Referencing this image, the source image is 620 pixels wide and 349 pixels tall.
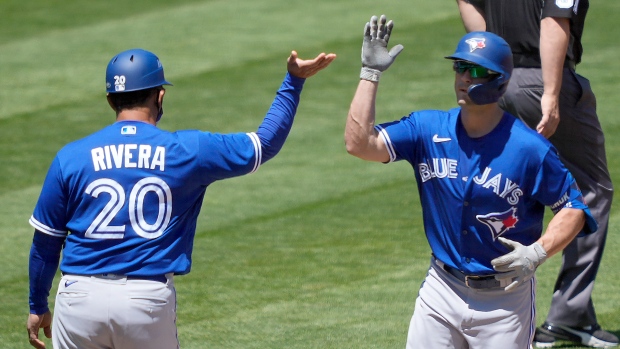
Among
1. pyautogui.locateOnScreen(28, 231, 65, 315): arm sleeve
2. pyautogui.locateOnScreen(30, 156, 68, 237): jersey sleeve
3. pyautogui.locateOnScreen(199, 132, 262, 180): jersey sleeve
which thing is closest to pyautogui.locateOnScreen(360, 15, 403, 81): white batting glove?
pyautogui.locateOnScreen(199, 132, 262, 180): jersey sleeve

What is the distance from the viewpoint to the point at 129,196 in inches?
184

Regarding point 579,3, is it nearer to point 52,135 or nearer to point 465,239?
point 465,239

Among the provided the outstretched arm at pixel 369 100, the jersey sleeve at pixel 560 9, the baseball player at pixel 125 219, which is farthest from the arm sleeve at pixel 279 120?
the jersey sleeve at pixel 560 9

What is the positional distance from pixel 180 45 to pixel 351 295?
720 centimetres

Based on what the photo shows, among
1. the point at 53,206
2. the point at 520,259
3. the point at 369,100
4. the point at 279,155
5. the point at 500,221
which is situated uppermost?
the point at 369,100

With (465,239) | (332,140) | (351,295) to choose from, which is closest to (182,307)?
(351,295)

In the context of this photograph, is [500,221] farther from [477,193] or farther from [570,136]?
[570,136]

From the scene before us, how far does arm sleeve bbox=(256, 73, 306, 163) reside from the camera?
503 centimetres

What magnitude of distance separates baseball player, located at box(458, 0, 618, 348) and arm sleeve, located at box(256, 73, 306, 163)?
5.95 feet

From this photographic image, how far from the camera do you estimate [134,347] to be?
468cm

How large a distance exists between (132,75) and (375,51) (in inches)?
40.5

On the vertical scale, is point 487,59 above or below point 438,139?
above

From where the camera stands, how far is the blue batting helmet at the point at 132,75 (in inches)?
191

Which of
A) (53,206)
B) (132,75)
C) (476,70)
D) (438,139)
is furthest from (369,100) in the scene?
(53,206)
